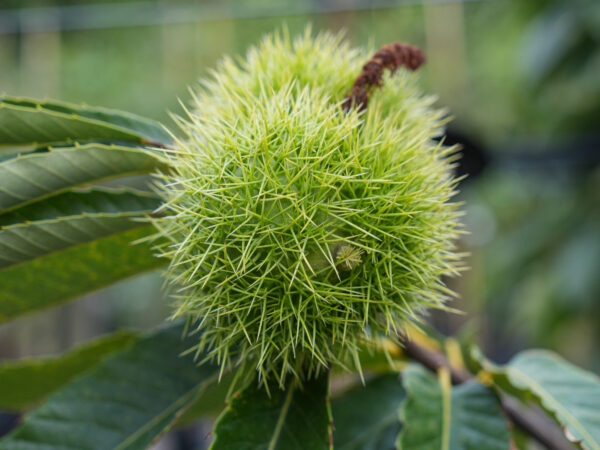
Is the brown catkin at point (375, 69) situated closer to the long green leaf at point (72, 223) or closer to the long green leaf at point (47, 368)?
the long green leaf at point (72, 223)

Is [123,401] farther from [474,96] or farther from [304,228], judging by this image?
[474,96]

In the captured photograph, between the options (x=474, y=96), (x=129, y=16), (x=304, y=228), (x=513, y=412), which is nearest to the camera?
(x=304, y=228)

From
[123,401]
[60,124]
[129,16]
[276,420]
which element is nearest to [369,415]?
[276,420]

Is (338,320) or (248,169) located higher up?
(248,169)

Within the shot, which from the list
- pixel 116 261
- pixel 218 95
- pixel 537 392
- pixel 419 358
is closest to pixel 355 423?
pixel 419 358

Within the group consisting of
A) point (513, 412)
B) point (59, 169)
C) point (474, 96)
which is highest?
point (474, 96)

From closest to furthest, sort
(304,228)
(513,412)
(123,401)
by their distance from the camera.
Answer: (304,228), (123,401), (513,412)

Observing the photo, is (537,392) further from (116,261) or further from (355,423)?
(116,261)
